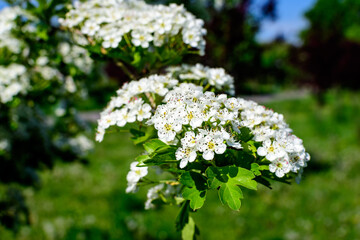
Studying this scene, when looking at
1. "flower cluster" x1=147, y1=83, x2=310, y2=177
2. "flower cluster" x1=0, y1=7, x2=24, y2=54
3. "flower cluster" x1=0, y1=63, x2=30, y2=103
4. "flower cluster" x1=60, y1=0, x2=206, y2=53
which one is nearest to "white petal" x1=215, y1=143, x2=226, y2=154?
"flower cluster" x1=147, y1=83, x2=310, y2=177

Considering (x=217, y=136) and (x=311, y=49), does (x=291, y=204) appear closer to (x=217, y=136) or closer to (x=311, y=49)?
(x=217, y=136)

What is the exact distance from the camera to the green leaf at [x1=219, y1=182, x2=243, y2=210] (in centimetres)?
121

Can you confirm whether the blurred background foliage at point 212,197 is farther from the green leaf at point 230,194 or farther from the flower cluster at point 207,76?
the green leaf at point 230,194

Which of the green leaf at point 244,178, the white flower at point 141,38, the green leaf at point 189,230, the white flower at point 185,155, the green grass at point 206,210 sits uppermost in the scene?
the white flower at point 141,38

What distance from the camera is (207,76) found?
1.79 metres

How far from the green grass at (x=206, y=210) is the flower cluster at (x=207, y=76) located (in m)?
2.54

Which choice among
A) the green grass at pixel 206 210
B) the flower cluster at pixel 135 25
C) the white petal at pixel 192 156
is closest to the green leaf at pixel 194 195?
the white petal at pixel 192 156

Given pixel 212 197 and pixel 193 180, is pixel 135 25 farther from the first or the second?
pixel 212 197

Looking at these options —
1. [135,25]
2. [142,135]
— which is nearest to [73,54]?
[135,25]

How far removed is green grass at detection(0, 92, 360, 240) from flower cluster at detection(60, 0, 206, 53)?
2792 millimetres

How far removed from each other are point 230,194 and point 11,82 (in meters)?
1.95

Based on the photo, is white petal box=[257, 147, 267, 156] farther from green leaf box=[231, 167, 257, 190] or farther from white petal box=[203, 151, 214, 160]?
white petal box=[203, 151, 214, 160]

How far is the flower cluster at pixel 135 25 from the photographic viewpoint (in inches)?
68.7

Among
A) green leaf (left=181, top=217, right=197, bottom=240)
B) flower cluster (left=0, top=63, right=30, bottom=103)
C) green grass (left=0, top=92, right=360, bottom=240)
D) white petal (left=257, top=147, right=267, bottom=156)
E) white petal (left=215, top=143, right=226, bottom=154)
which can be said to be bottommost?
green grass (left=0, top=92, right=360, bottom=240)
